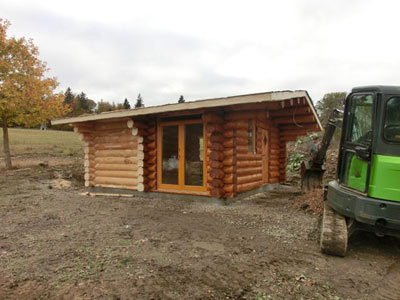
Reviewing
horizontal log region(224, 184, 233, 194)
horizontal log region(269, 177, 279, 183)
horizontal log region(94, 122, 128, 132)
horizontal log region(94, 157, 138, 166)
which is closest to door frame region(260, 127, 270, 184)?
horizontal log region(269, 177, 279, 183)

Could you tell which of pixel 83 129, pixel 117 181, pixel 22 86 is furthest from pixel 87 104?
pixel 117 181

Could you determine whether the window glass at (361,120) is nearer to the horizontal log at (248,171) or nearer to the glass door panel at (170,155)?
the horizontal log at (248,171)

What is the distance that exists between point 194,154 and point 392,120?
469 centimetres

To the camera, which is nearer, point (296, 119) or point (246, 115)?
point (246, 115)

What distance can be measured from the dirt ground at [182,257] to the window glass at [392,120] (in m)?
1.70

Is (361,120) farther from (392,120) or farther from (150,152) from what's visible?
(150,152)

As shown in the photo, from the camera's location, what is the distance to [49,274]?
2.91 meters

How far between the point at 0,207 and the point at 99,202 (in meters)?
2.25

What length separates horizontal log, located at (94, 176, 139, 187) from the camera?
27.0 ft

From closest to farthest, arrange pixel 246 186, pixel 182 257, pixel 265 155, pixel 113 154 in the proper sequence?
pixel 182 257
pixel 246 186
pixel 113 154
pixel 265 155

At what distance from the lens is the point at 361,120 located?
406 centimetres

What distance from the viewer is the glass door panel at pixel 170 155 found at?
24.8 feet

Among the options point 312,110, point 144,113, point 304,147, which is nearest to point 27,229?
point 144,113

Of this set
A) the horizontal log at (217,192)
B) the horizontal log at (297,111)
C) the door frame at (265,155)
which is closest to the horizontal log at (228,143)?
the horizontal log at (217,192)
